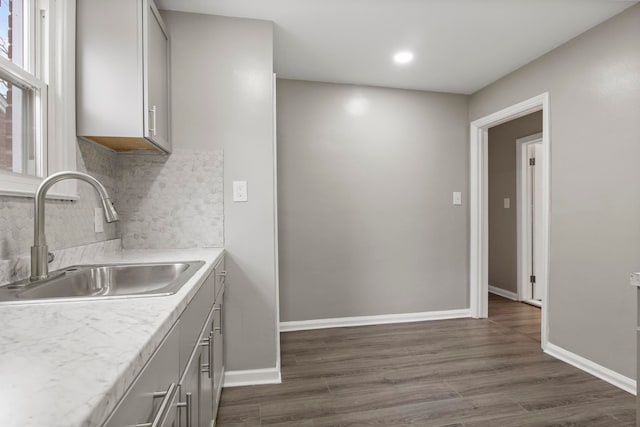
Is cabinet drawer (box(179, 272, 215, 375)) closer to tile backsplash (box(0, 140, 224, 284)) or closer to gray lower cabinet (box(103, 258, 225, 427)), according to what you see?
gray lower cabinet (box(103, 258, 225, 427))

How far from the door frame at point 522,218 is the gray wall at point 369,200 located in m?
1.01

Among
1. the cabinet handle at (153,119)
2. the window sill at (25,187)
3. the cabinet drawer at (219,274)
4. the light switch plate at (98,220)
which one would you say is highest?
the cabinet handle at (153,119)

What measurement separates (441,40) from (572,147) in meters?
1.22

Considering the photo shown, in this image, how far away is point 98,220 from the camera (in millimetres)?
1773

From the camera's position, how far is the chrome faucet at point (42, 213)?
42.4 inches

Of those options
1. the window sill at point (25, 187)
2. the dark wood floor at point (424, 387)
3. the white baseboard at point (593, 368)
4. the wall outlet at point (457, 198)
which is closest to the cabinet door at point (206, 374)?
the dark wood floor at point (424, 387)

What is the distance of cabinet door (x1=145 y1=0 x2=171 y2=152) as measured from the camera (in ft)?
5.39

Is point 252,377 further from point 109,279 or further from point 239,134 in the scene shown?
point 239,134

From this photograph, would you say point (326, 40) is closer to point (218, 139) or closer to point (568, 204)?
point (218, 139)

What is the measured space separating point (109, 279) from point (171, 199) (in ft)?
2.51

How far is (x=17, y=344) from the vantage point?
23.3 inches

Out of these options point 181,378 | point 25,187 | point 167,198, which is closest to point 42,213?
point 25,187

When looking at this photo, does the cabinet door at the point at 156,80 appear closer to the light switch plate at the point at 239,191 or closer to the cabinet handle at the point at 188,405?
the light switch plate at the point at 239,191

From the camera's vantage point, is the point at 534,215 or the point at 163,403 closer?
the point at 163,403
